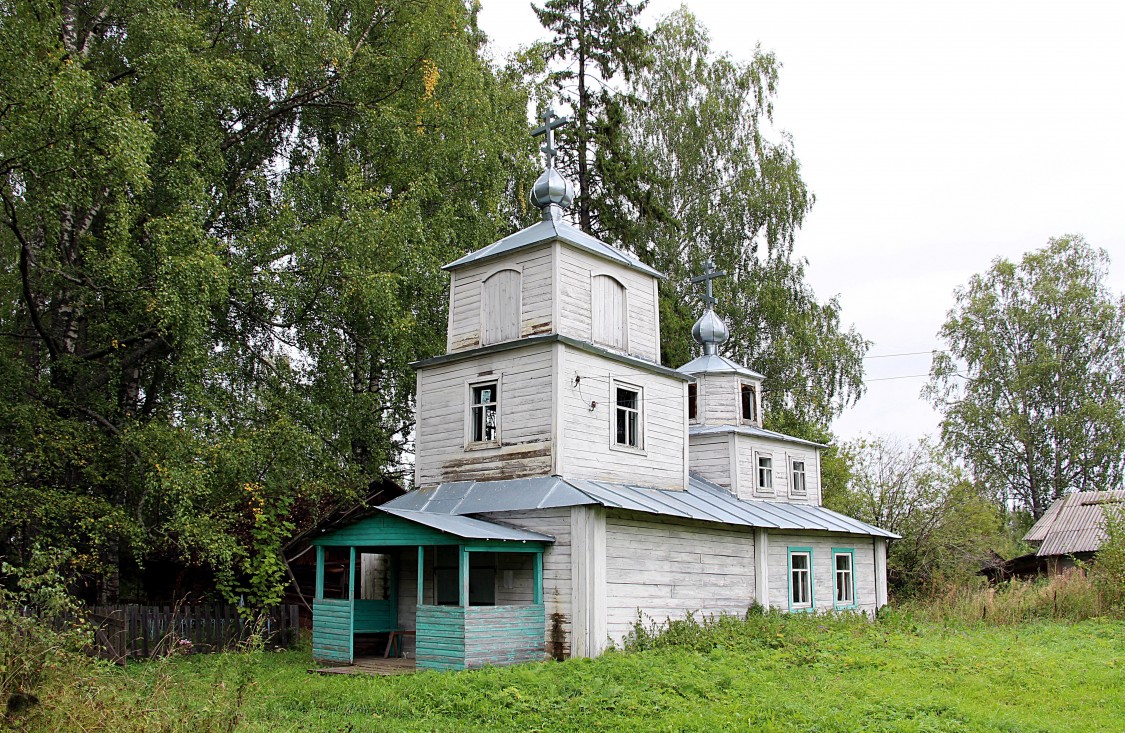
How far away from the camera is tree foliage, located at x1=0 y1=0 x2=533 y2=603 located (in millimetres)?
16109

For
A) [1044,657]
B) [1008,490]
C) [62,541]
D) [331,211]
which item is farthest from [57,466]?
[1008,490]

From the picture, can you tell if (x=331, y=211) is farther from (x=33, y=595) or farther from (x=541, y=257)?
(x=33, y=595)

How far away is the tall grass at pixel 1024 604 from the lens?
71.8 feet

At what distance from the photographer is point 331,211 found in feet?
71.7

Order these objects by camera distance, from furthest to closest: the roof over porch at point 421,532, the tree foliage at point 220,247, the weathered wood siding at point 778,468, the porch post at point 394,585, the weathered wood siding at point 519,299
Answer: the weathered wood siding at point 778,468, the weathered wood siding at point 519,299, the porch post at point 394,585, the tree foliage at point 220,247, the roof over porch at point 421,532

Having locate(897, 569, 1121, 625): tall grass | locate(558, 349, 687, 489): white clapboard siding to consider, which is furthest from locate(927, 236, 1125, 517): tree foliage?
locate(558, 349, 687, 489): white clapboard siding

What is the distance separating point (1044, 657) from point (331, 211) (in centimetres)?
1710

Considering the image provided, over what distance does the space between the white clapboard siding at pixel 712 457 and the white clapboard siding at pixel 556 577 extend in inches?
345

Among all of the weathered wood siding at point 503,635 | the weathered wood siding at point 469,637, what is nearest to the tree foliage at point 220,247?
the weathered wood siding at point 469,637

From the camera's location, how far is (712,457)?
2372 centimetres

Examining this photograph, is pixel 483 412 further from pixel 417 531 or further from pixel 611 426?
pixel 417 531

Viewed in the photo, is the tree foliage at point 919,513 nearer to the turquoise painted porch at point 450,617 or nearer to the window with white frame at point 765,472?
the window with white frame at point 765,472

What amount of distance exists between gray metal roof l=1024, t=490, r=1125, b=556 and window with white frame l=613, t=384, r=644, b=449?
20.7 metres

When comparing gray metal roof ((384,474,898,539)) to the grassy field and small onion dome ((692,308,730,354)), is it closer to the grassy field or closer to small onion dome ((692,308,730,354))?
the grassy field
